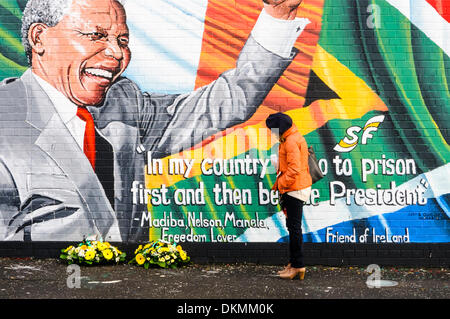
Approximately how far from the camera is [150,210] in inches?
294

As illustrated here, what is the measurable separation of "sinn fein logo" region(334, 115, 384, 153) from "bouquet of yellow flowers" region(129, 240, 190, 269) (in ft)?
8.11

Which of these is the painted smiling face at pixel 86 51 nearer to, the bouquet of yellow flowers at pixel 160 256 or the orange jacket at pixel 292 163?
the bouquet of yellow flowers at pixel 160 256

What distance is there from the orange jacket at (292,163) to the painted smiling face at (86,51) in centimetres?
253

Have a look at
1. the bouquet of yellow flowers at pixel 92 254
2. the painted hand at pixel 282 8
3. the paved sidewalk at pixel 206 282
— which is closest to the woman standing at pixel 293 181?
the paved sidewalk at pixel 206 282

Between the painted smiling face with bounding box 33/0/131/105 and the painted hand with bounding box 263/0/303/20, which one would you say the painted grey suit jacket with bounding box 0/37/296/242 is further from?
the painted hand with bounding box 263/0/303/20

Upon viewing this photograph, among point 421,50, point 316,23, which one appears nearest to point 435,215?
point 421,50

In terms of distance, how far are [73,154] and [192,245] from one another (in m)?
2.04

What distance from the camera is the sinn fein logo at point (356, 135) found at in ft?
23.6

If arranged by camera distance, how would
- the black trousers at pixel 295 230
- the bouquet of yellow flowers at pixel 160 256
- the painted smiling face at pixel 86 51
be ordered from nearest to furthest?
the black trousers at pixel 295 230
the bouquet of yellow flowers at pixel 160 256
the painted smiling face at pixel 86 51

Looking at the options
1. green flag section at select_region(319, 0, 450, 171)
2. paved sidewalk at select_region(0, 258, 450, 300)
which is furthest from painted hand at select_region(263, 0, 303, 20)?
paved sidewalk at select_region(0, 258, 450, 300)

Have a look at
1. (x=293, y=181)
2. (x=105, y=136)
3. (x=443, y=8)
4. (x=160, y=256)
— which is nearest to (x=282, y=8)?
(x=443, y=8)

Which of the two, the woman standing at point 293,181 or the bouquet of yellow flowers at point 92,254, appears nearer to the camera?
the woman standing at point 293,181

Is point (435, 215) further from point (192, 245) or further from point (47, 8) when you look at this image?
point (47, 8)

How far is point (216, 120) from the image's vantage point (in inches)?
Result: 290
